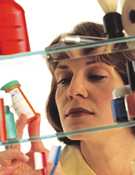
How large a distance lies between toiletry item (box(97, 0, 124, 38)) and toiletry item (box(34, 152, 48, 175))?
1.01 feet

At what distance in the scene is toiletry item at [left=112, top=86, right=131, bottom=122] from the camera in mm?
1001

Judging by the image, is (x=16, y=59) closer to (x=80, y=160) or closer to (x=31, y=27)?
(x=31, y=27)

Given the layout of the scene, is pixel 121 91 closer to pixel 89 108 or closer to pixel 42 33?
pixel 89 108

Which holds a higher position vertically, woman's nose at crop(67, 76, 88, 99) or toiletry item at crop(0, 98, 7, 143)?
woman's nose at crop(67, 76, 88, 99)

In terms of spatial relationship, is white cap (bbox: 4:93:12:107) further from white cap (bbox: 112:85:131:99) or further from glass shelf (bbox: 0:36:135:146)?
white cap (bbox: 112:85:131:99)

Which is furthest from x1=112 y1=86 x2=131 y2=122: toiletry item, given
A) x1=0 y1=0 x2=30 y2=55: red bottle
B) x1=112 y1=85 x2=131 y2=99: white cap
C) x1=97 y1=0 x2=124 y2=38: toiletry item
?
x1=0 y1=0 x2=30 y2=55: red bottle

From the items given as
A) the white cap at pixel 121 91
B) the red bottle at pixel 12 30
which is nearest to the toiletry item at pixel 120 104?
the white cap at pixel 121 91

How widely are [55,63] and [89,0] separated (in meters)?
0.16

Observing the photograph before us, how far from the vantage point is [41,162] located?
1.09 meters

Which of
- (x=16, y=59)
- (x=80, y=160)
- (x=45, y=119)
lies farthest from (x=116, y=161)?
(x=16, y=59)

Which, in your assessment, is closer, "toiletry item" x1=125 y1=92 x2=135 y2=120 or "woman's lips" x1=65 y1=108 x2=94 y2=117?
"toiletry item" x1=125 y1=92 x2=135 y2=120

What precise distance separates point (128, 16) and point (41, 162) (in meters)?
0.37

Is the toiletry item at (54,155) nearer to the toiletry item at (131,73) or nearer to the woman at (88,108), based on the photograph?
the woman at (88,108)

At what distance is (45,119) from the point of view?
3.60 ft
